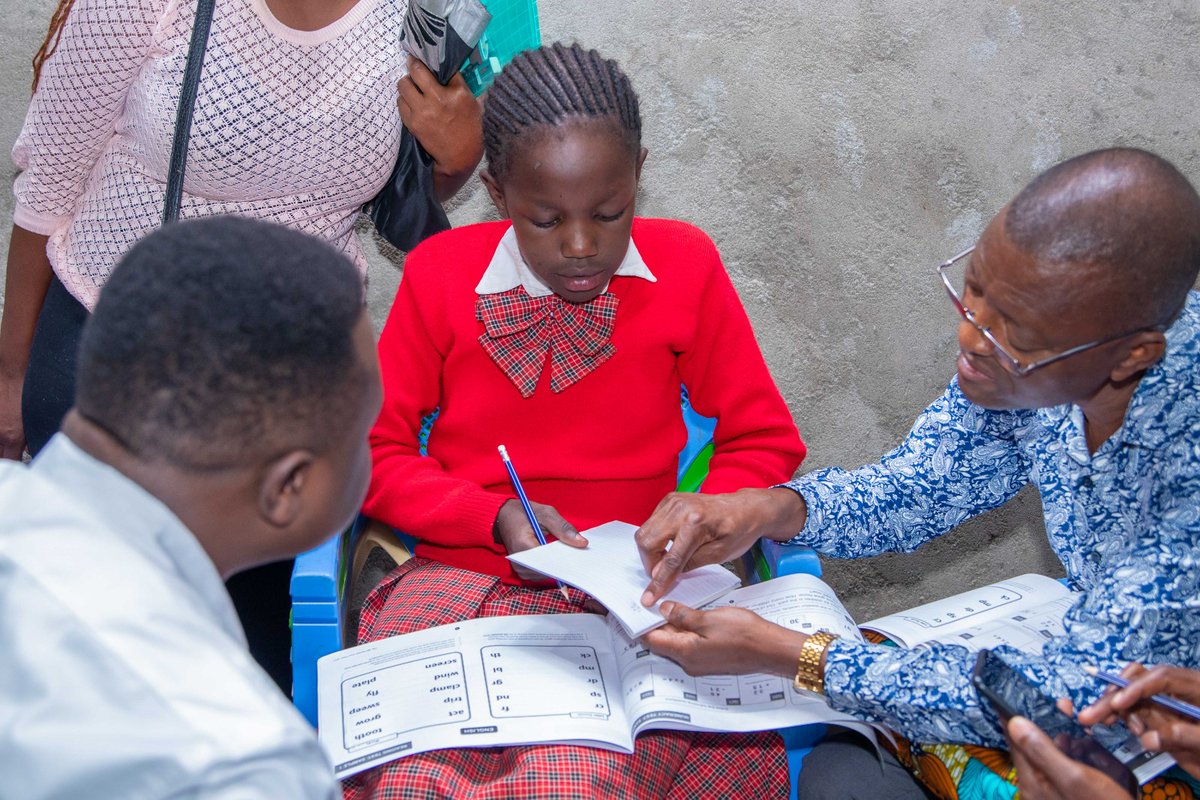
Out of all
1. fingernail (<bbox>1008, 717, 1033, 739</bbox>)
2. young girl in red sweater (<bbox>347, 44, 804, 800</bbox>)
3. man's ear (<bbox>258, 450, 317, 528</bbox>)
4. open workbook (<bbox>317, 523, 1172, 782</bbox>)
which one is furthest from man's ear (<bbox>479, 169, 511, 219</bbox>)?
fingernail (<bbox>1008, 717, 1033, 739</bbox>)

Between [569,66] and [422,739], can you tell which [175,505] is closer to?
[422,739]

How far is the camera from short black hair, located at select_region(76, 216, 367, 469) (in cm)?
121

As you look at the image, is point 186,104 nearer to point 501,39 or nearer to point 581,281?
point 501,39

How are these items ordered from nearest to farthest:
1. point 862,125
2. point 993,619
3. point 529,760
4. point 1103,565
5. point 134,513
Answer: point 134,513
point 529,760
point 1103,565
point 993,619
point 862,125

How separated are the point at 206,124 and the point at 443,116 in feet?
1.42

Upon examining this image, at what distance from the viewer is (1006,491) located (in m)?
2.19

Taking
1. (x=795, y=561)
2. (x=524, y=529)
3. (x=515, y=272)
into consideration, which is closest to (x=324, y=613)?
(x=524, y=529)

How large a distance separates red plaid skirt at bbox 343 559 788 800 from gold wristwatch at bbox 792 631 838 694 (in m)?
0.23

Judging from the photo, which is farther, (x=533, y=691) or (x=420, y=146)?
(x=420, y=146)

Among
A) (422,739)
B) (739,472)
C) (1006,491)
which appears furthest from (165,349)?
(1006,491)

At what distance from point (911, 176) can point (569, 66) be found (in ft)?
4.71

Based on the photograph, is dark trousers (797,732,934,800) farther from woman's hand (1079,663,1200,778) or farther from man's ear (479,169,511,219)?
man's ear (479,169,511,219)

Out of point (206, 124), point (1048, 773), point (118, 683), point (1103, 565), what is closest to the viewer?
point (118, 683)

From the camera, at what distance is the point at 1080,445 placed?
186 centimetres
